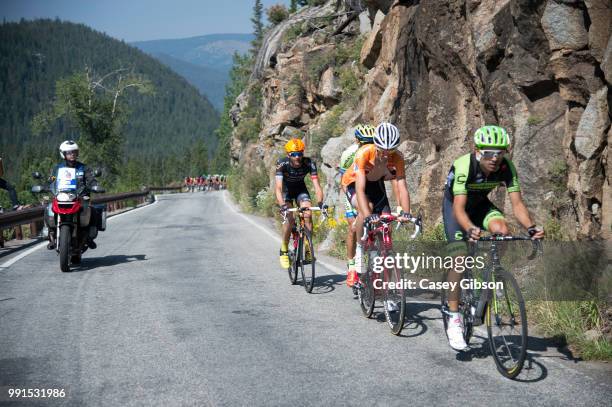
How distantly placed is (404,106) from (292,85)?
1787cm

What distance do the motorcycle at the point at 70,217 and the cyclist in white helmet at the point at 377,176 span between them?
534 cm

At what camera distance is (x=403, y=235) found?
1123 centimetres

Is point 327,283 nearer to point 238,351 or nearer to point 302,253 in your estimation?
point 302,253

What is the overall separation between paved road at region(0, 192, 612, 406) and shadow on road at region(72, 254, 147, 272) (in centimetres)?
118

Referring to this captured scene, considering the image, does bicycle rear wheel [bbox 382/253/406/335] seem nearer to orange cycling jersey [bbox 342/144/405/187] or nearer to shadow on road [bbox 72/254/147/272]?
orange cycling jersey [bbox 342/144/405/187]

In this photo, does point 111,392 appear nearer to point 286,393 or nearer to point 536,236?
point 286,393

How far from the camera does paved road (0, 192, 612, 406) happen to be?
178 inches

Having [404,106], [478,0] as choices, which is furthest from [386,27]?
[478,0]

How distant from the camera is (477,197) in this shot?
570 centimetres

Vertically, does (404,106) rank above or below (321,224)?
above

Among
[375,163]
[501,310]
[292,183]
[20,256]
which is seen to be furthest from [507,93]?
[20,256]

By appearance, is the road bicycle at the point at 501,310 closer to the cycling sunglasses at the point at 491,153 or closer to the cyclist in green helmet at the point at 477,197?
the cyclist in green helmet at the point at 477,197

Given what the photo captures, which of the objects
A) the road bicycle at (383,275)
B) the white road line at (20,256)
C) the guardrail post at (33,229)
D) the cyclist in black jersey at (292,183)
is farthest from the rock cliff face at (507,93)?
the guardrail post at (33,229)

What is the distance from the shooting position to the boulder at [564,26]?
9586 millimetres
